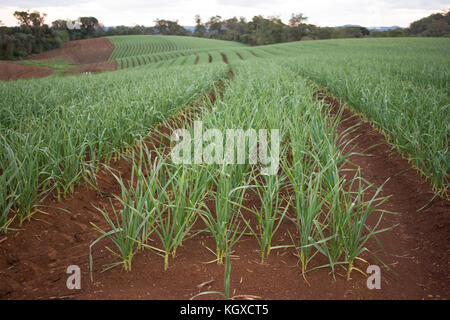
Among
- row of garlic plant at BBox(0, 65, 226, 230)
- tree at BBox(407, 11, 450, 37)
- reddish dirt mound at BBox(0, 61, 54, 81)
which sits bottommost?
row of garlic plant at BBox(0, 65, 226, 230)

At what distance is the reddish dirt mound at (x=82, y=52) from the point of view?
107 ft

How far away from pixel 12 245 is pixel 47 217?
0.32 metres

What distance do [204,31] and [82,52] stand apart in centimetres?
4951

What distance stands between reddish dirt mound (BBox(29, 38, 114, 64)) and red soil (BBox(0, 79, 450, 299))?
36037 millimetres

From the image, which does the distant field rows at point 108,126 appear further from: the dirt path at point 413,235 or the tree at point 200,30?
the tree at point 200,30

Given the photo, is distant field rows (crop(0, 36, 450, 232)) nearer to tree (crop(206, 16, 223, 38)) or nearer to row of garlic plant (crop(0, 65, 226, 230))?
row of garlic plant (crop(0, 65, 226, 230))

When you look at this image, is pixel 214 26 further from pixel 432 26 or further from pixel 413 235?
pixel 413 235

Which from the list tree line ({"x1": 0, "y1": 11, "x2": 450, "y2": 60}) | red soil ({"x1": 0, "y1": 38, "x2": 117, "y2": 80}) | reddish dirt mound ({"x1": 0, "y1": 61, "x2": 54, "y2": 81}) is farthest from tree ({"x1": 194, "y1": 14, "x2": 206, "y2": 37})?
reddish dirt mound ({"x1": 0, "y1": 61, "x2": 54, "y2": 81})

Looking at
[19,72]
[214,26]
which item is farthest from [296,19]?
[19,72]

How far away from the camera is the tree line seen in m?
31.4

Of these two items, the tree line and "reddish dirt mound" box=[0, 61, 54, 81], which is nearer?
"reddish dirt mound" box=[0, 61, 54, 81]
